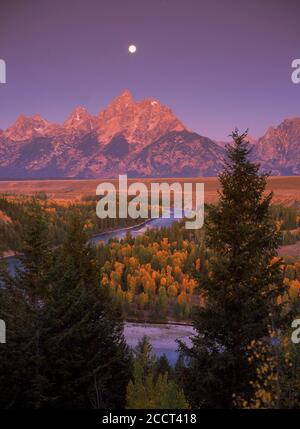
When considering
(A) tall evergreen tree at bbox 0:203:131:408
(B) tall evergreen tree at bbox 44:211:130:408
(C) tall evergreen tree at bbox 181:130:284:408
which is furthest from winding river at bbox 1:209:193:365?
(C) tall evergreen tree at bbox 181:130:284:408

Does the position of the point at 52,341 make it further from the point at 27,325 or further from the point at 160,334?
the point at 160,334

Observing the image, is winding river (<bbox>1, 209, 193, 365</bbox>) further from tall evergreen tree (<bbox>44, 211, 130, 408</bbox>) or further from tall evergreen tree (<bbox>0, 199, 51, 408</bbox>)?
tall evergreen tree (<bbox>0, 199, 51, 408</bbox>)

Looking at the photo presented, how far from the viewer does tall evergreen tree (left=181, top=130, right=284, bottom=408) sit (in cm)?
1788

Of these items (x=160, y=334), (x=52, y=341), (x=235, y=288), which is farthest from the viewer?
(x=160, y=334)

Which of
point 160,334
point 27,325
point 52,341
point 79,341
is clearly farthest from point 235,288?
point 160,334

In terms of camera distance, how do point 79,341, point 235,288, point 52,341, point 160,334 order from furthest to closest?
point 160,334 → point 79,341 → point 52,341 → point 235,288

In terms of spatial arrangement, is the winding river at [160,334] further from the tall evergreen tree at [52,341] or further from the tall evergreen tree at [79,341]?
the tall evergreen tree at [52,341]

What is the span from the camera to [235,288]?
1823 centimetres

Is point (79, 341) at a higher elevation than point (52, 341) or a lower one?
lower

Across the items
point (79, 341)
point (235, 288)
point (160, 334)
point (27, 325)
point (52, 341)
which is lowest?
point (160, 334)

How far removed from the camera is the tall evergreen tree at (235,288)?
17875 mm

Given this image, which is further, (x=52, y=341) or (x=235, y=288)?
(x=52, y=341)

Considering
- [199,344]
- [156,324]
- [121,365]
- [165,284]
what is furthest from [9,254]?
[199,344]
